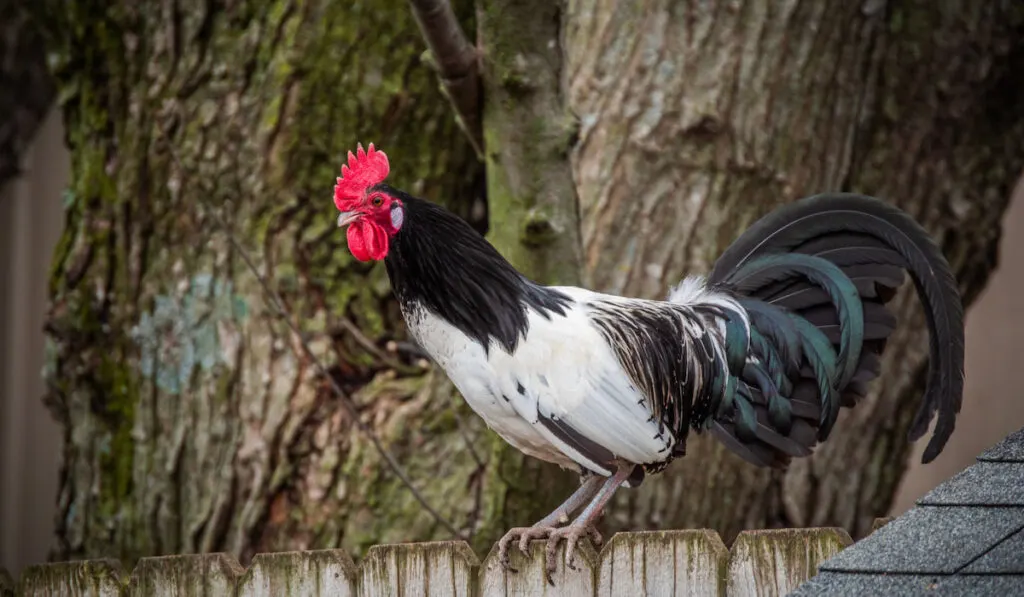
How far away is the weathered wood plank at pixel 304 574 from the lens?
2689mm

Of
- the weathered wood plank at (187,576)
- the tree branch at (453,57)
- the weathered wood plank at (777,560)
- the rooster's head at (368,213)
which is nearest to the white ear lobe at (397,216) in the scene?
the rooster's head at (368,213)

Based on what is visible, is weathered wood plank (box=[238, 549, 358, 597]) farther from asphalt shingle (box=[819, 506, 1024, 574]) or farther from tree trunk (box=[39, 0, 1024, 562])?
tree trunk (box=[39, 0, 1024, 562])

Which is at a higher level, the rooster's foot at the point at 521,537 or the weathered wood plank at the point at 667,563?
the rooster's foot at the point at 521,537

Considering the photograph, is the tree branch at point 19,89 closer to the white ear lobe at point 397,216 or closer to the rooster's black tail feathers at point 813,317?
the white ear lobe at point 397,216

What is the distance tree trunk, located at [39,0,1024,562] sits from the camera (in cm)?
430

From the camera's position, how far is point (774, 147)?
4363mm

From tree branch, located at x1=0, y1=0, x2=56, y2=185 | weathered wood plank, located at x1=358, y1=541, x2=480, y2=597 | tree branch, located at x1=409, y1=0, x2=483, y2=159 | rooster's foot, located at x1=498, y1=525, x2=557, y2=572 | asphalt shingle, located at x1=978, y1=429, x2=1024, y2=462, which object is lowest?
weathered wood plank, located at x1=358, y1=541, x2=480, y2=597

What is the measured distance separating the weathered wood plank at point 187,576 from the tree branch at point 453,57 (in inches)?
57.9

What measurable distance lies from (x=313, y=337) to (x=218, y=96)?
960 mm

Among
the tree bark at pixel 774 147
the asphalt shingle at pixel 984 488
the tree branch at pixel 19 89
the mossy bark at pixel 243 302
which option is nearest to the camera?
the asphalt shingle at pixel 984 488

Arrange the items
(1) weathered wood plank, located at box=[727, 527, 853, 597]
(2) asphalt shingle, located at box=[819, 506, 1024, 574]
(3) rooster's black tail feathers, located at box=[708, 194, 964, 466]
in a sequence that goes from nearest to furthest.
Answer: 1. (2) asphalt shingle, located at box=[819, 506, 1024, 574]
2. (1) weathered wood plank, located at box=[727, 527, 853, 597]
3. (3) rooster's black tail feathers, located at box=[708, 194, 964, 466]

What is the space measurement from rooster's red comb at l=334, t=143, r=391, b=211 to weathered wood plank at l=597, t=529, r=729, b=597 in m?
1.15

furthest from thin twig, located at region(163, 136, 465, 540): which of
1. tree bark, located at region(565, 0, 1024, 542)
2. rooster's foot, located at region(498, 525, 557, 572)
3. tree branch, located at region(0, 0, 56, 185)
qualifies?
tree branch, located at region(0, 0, 56, 185)

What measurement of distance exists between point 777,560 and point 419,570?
758mm
